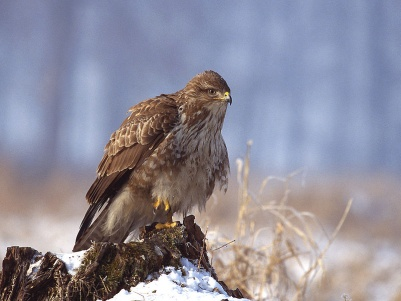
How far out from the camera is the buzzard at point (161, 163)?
192 inches

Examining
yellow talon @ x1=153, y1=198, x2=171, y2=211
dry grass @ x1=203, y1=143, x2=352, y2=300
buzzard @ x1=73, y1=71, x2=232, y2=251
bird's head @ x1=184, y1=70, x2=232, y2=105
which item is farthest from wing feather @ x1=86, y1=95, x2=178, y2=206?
dry grass @ x1=203, y1=143, x2=352, y2=300

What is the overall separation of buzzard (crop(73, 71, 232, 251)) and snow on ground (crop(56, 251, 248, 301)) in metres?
1.40

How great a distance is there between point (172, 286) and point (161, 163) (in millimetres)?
1734

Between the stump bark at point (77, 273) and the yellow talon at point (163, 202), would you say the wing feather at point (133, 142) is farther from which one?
the stump bark at point (77, 273)

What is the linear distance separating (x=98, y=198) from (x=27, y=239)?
3.92 metres

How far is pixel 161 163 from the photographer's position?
15.9 ft

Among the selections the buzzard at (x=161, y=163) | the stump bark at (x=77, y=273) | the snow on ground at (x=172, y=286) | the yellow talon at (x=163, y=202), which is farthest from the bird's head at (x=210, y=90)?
the stump bark at (x=77, y=273)

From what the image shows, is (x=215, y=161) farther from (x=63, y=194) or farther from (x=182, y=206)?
(x=63, y=194)

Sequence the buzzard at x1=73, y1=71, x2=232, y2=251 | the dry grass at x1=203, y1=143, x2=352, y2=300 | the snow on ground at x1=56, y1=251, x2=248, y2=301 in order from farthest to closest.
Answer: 1. the dry grass at x1=203, y1=143, x2=352, y2=300
2. the buzzard at x1=73, y1=71, x2=232, y2=251
3. the snow on ground at x1=56, y1=251, x2=248, y2=301

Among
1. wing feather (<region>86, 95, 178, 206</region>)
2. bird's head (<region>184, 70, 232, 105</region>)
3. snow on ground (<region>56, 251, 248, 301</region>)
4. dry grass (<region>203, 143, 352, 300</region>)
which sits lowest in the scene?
snow on ground (<region>56, 251, 248, 301</region>)

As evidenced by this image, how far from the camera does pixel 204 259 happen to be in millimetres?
3818

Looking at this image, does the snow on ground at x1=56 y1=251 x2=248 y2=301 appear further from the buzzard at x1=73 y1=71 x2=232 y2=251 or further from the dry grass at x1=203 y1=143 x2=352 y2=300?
the dry grass at x1=203 y1=143 x2=352 y2=300

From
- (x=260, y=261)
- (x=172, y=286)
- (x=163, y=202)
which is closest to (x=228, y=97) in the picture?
(x=163, y=202)

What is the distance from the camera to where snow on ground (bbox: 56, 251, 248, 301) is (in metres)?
3.06
